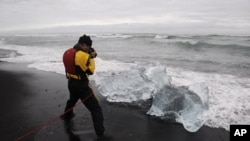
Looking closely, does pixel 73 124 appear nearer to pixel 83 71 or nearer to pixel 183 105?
pixel 83 71

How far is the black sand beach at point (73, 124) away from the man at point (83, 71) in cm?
41

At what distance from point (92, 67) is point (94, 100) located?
65 centimetres

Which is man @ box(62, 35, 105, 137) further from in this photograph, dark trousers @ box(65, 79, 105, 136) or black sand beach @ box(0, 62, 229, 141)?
black sand beach @ box(0, 62, 229, 141)

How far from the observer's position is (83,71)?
15.2ft

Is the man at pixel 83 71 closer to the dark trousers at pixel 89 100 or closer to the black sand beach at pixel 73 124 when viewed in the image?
the dark trousers at pixel 89 100

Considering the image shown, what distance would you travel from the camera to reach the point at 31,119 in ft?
18.2

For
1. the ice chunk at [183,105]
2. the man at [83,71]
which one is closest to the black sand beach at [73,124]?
the ice chunk at [183,105]

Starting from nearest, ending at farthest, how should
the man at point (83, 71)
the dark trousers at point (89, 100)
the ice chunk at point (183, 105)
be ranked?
the man at point (83, 71), the dark trousers at point (89, 100), the ice chunk at point (183, 105)

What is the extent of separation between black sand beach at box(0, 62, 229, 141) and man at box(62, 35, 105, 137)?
1.34ft

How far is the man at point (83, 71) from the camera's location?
14.9 ft

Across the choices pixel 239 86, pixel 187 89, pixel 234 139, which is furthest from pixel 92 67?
pixel 239 86

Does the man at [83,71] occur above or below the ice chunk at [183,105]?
above

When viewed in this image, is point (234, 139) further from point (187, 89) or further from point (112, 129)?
point (112, 129)

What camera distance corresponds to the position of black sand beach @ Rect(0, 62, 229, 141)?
4777mm
